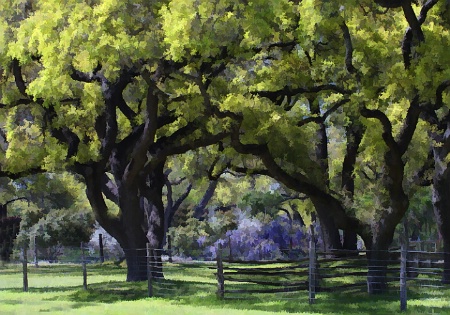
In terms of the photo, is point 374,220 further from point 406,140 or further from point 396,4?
point 396,4

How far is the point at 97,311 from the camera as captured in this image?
19.1 m

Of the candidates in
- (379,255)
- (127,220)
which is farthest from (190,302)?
(127,220)

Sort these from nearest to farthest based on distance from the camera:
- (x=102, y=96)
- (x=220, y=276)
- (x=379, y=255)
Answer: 1. (x=220, y=276)
2. (x=379, y=255)
3. (x=102, y=96)

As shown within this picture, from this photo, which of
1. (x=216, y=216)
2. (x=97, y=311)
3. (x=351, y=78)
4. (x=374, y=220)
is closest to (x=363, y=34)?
(x=351, y=78)

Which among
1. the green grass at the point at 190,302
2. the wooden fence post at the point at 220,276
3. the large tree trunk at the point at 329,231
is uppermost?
the large tree trunk at the point at 329,231

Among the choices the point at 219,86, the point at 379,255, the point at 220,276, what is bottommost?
the point at 220,276

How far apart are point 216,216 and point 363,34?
47.2 meters

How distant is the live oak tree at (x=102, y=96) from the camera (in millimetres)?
19734

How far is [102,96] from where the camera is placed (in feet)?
80.6

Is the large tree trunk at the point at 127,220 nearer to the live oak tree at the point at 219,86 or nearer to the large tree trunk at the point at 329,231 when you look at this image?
the live oak tree at the point at 219,86

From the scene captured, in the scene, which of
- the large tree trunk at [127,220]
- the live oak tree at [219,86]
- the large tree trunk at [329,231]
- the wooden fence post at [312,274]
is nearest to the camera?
the live oak tree at [219,86]

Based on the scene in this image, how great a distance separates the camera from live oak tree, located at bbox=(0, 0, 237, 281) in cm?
1973

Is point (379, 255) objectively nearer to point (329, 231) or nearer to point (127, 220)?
point (329, 231)

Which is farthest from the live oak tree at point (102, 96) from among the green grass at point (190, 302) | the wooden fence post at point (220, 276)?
the wooden fence post at point (220, 276)
